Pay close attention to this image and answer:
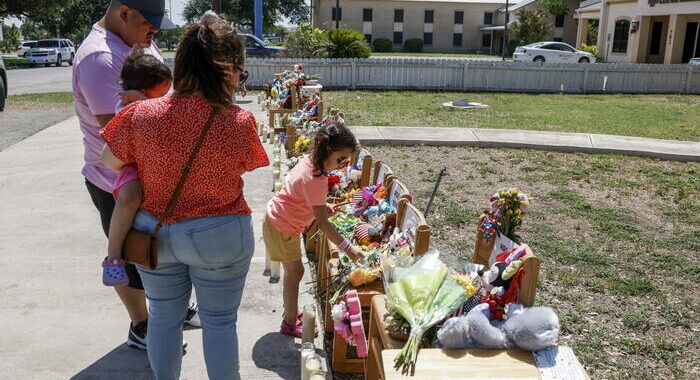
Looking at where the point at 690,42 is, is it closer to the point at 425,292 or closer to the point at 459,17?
the point at 459,17

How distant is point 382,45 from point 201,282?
188ft

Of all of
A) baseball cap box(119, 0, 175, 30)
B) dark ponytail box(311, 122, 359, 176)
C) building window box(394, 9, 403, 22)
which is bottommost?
dark ponytail box(311, 122, 359, 176)

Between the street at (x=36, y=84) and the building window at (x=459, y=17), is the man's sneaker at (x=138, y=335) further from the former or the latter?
the building window at (x=459, y=17)

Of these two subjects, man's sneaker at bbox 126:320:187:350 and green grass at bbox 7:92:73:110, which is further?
green grass at bbox 7:92:73:110

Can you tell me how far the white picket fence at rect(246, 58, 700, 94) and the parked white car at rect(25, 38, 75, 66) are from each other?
→ 60.0 ft

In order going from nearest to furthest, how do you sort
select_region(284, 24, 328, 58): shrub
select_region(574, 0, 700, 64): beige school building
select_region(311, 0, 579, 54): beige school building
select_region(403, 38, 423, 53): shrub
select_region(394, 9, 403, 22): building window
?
select_region(284, 24, 328, 58): shrub
select_region(574, 0, 700, 64): beige school building
select_region(403, 38, 423, 53): shrub
select_region(311, 0, 579, 54): beige school building
select_region(394, 9, 403, 22): building window

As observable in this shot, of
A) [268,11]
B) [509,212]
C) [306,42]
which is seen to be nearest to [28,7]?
[306,42]

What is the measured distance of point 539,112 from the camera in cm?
1401

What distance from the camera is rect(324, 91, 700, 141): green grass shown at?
1178cm

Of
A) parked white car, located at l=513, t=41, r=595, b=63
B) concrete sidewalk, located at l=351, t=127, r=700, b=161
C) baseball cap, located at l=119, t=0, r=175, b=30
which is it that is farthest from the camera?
parked white car, located at l=513, t=41, r=595, b=63

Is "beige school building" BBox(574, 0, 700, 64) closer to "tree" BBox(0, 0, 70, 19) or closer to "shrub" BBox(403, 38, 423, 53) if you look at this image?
"shrub" BBox(403, 38, 423, 53)

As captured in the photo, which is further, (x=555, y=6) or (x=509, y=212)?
(x=555, y=6)

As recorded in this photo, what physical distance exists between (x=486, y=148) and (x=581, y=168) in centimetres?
169

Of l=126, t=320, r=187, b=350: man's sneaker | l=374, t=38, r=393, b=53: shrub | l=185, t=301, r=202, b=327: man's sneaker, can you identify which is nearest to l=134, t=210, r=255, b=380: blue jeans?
l=126, t=320, r=187, b=350: man's sneaker
